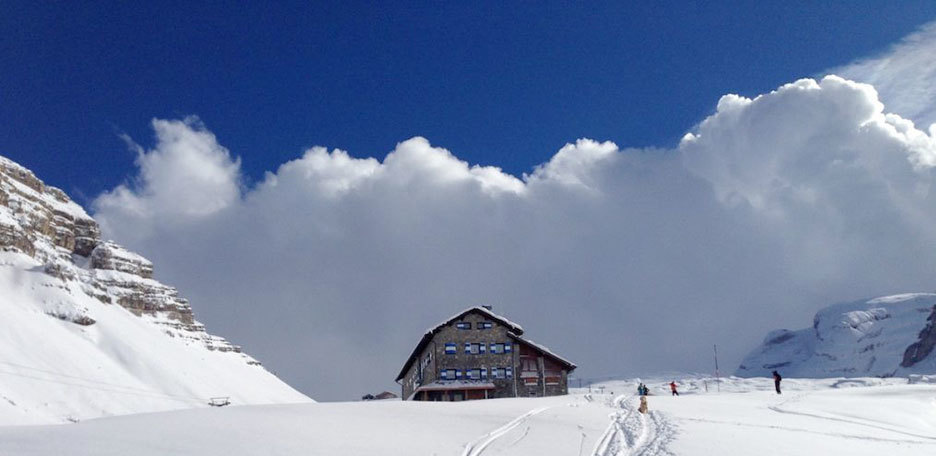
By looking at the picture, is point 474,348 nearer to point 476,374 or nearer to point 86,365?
point 476,374

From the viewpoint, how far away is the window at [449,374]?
7506 cm

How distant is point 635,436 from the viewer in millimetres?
24047

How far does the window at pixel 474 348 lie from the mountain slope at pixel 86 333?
37.4 meters

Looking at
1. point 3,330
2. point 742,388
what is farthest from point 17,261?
point 742,388

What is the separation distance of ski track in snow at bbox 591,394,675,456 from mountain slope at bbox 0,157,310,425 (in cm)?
5196

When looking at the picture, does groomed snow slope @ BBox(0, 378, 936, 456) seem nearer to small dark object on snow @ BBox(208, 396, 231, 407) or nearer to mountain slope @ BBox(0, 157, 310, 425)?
mountain slope @ BBox(0, 157, 310, 425)

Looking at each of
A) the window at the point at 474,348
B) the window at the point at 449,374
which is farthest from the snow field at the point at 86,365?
the window at the point at 474,348

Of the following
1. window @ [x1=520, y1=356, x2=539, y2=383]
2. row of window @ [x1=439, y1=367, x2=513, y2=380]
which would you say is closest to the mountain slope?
row of window @ [x1=439, y1=367, x2=513, y2=380]

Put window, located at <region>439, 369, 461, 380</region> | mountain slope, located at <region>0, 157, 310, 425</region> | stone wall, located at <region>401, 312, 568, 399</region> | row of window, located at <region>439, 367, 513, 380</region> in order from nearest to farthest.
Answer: window, located at <region>439, 369, 461, 380</region>
row of window, located at <region>439, 367, 513, 380</region>
mountain slope, located at <region>0, 157, 310, 425</region>
stone wall, located at <region>401, 312, 568, 399</region>

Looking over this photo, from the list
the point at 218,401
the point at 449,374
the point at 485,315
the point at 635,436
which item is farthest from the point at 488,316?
the point at 635,436

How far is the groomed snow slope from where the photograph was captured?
17266mm

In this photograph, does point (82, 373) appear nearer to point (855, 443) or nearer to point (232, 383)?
point (232, 383)

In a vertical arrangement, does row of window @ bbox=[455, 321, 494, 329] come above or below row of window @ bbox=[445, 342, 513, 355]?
above

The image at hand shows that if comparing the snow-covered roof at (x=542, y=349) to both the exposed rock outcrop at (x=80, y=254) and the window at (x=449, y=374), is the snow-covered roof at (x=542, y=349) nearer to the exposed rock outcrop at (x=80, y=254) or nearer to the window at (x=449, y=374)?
the window at (x=449, y=374)
